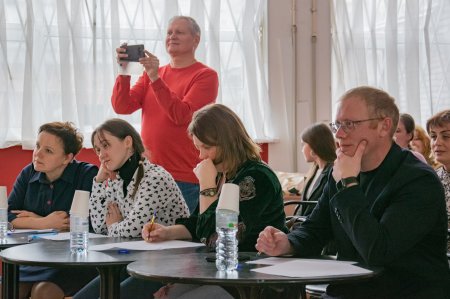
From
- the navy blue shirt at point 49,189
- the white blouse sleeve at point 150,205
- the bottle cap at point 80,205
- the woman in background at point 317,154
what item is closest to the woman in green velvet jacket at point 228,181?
the white blouse sleeve at point 150,205

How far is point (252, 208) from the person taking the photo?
2.69 m

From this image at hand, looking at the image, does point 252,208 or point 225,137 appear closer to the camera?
point 252,208

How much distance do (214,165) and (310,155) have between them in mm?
1896

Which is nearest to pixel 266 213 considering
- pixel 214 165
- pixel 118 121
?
pixel 214 165

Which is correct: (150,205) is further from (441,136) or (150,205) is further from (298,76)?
(298,76)

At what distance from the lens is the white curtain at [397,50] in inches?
241

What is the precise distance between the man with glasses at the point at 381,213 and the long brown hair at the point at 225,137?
0.49 meters

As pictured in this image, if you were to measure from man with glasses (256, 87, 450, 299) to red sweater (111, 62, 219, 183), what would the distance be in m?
1.68

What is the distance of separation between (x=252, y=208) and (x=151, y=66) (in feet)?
5.08

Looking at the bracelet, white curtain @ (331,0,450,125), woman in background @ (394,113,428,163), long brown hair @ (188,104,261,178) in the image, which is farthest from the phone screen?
white curtain @ (331,0,450,125)

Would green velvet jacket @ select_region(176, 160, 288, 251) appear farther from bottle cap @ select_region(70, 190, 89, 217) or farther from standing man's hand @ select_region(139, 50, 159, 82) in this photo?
standing man's hand @ select_region(139, 50, 159, 82)

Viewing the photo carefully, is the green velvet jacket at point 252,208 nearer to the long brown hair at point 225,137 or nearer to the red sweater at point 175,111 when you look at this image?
the long brown hair at point 225,137

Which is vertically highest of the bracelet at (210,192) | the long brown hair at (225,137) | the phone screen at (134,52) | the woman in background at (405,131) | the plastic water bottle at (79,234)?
the phone screen at (134,52)

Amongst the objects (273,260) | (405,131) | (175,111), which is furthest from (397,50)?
(273,260)
